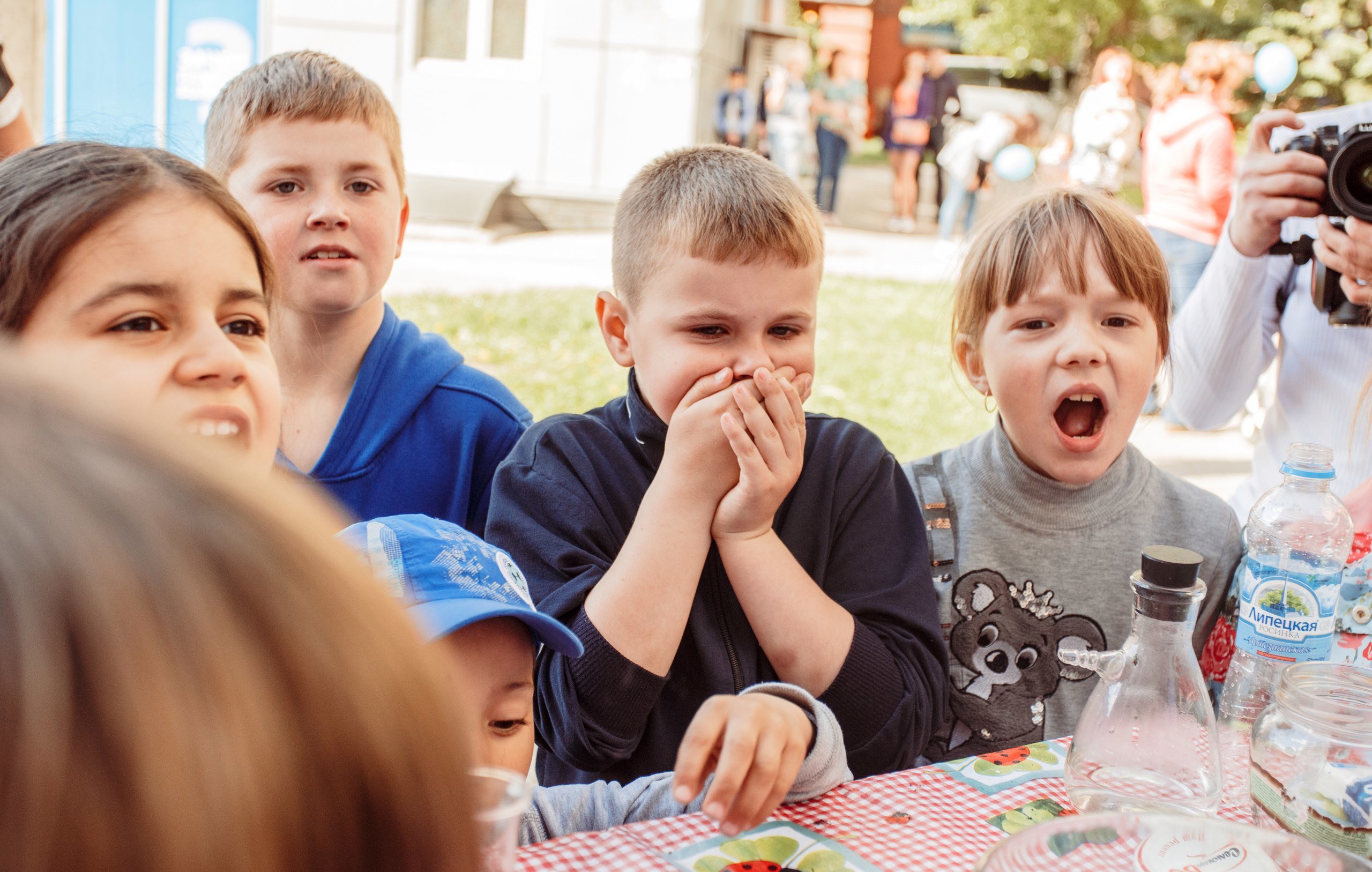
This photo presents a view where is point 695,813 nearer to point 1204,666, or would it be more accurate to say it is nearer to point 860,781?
point 860,781

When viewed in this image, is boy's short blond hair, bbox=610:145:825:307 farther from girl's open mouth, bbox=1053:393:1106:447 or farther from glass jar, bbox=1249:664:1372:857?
glass jar, bbox=1249:664:1372:857

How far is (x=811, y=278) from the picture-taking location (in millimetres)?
1705

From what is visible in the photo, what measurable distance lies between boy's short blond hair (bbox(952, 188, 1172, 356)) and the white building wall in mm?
8651

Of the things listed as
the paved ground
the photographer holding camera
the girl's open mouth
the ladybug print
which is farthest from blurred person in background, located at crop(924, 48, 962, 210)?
the ladybug print

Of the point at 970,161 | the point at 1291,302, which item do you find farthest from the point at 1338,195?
the point at 970,161

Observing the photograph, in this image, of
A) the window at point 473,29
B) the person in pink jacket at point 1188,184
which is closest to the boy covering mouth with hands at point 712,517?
the person in pink jacket at point 1188,184

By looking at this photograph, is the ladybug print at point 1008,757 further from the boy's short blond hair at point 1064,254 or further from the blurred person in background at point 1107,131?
the blurred person in background at point 1107,131

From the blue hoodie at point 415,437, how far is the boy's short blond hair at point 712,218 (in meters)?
0.55

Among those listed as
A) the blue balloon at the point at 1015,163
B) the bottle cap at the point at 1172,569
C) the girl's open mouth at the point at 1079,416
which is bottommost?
the bottle cap at the point at 1172,569

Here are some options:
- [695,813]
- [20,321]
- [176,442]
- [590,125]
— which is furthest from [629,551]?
[590,125]

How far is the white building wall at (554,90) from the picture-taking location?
402 inches

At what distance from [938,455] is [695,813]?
1.03 metres

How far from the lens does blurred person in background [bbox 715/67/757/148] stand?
11.8 metres

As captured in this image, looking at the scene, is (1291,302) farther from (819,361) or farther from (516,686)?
(819,361)
